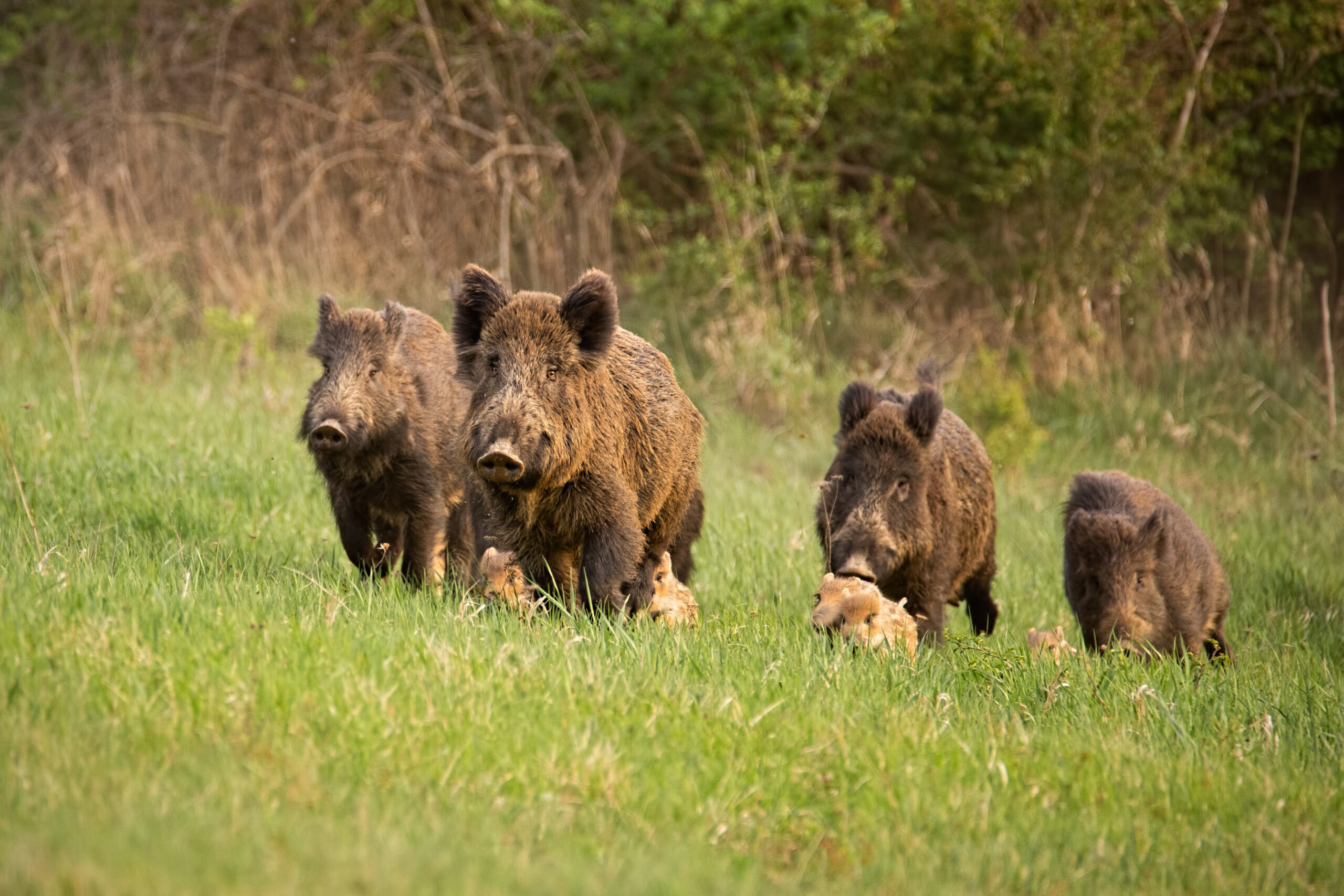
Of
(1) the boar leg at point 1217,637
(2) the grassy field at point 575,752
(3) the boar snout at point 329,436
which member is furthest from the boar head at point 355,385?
(1) the boar leg at point 1217,637

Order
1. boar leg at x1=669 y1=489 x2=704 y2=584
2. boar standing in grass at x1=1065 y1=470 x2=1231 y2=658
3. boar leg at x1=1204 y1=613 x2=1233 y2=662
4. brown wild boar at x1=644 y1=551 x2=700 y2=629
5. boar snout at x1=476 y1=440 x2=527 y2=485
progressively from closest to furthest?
boar snout at x1=476 y1=440 x2=527 y2=485, brown wild boar at x1=644 y1=551 x2=700 y2=629, boar leg at x1=669 y1=489 x2=704 y2=584, boar standing in grass at x1=1065 y1=470 x2=1231 y2=658, boar leg at x1=1204 y1=613 x2=1233 y2=662

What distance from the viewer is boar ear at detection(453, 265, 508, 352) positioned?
5.88 m

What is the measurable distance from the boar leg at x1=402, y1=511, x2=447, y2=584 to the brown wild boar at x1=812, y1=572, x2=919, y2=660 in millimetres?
2230

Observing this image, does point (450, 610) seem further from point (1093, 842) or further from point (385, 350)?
point (1093, 842)

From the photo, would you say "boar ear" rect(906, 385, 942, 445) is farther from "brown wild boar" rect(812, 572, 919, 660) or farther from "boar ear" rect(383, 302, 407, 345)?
"boar ear" rect(383, 302, 407, 345)

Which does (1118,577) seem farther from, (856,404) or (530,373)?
(530,373)

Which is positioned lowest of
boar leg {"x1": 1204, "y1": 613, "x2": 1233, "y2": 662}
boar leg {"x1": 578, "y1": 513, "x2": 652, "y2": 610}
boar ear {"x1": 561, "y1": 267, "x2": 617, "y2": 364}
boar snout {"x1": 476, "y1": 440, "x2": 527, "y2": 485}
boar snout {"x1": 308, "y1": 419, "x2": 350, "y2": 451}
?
boar leg {"x1": 1204, "y1": 613, "x2": 1233, "y2": 662}

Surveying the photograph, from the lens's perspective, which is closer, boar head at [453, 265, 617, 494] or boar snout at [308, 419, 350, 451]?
boar head at [453, 265, 617, 494]

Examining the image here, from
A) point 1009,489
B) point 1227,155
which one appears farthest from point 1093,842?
point 1227,155

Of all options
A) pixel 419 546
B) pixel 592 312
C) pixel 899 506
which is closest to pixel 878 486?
pixel 899 506

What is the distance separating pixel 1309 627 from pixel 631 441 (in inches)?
176

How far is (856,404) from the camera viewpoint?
23.3ft

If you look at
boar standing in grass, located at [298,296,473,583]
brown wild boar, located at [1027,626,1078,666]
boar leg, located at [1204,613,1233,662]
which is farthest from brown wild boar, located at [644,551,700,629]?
boar leg, located at [1204,613,1233,662]

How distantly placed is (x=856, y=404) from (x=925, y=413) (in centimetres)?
39
